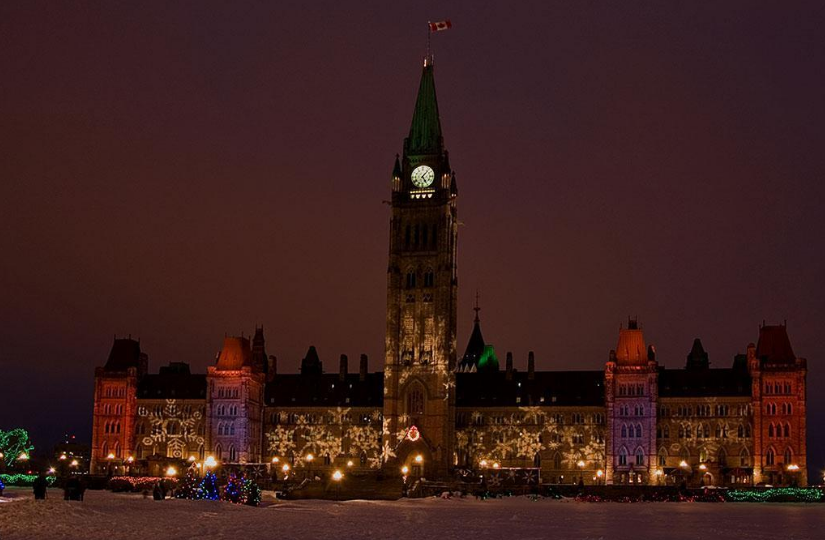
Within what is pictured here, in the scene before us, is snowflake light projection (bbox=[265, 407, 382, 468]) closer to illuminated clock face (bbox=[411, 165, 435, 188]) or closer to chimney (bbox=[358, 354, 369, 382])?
chimney (bbox=[358, 354, 369, 382])

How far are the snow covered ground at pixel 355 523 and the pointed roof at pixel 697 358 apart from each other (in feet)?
240

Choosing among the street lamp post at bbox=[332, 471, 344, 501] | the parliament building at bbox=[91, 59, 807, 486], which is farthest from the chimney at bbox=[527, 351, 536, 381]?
the street lamp post at bbox=[332, 471, 344, 501]

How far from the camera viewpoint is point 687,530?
5225 centimetres

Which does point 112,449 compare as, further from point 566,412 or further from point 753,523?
point 753,523

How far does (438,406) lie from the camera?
5290 inches

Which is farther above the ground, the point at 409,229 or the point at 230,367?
the point at 409,229

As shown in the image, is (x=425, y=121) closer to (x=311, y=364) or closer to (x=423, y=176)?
(x=423, y=176)

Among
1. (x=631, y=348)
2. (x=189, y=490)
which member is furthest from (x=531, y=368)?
(x=189, y=490)

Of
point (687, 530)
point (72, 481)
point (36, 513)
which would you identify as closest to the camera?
point (36, 513)

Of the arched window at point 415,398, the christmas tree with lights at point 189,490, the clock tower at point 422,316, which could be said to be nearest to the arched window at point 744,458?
the clock tower at point 422,316

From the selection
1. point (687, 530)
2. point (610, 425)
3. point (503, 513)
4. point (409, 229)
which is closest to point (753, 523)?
point (687, 530)

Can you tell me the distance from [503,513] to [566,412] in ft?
240

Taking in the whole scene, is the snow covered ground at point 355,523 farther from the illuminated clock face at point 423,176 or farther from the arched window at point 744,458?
the illuminated clock face at point 423,176

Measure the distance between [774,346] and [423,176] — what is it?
4235 cm
